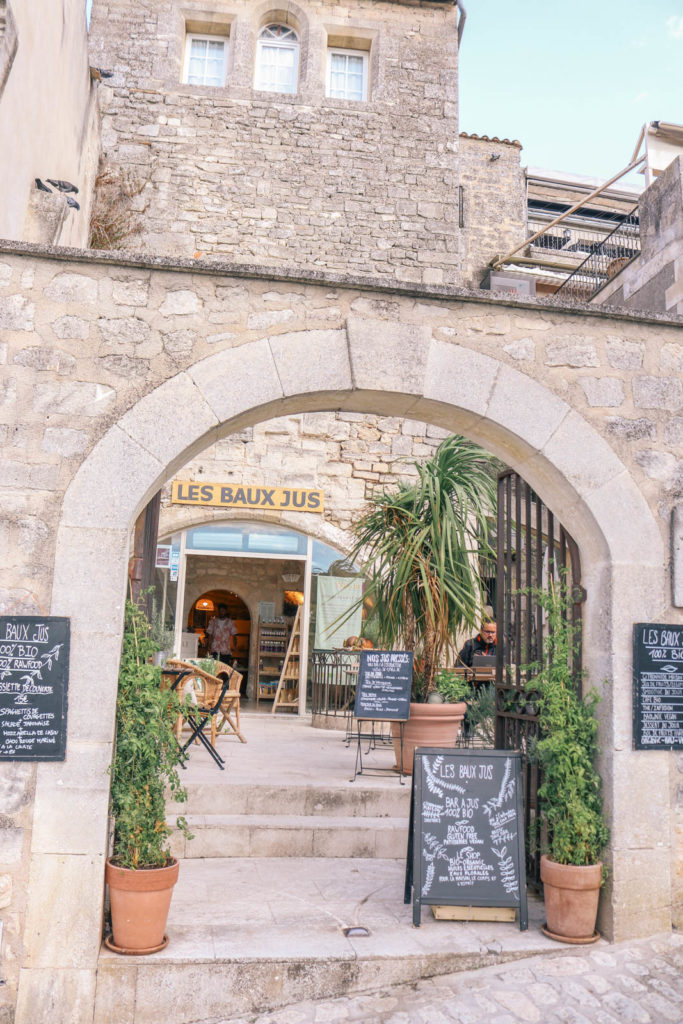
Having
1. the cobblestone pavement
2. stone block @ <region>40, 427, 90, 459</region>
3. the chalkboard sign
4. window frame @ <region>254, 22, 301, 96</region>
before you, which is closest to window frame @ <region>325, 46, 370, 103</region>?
window frame @ <region>254, 22, 301, 96</region>

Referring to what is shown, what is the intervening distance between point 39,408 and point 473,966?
2959mm

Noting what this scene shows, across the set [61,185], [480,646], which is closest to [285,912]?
[480,646]

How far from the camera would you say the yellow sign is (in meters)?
9.52

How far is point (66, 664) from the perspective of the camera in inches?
131

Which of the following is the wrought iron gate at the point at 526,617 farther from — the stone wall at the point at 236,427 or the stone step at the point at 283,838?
the stone step at the point at 283,838

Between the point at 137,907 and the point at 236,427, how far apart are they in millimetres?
2093

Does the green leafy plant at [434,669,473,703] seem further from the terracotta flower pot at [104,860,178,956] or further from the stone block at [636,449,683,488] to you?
the terracotta flower pot at [104,860,178,956]

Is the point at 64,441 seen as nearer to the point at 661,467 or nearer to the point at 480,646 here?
the point at 661,467

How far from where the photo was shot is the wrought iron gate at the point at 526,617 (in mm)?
4215

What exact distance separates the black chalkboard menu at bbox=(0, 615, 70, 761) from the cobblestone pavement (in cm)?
128

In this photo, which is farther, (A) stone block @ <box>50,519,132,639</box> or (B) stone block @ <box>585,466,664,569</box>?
Answer: (B) stone block @ <box>585,466,664,569</box>

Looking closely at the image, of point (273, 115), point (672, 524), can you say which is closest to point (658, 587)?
point (672, 524)

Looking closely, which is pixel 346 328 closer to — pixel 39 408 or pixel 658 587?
pixel 39 408

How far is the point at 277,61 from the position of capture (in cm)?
1071
